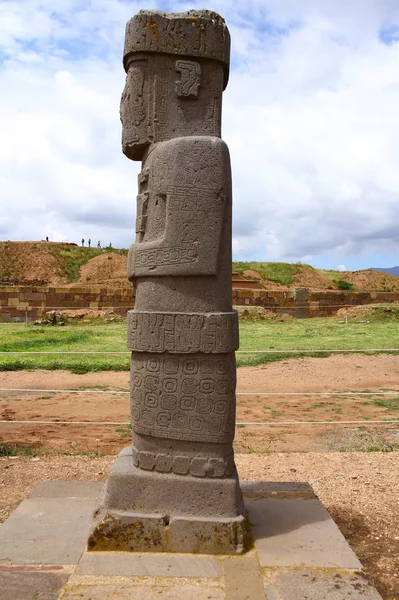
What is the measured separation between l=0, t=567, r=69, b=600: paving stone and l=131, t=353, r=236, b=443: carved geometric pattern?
0.96 m

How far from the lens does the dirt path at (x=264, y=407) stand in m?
6.83

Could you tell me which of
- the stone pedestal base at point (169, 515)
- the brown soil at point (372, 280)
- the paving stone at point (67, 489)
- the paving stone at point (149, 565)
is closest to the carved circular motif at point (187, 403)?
the stone pedestal base at point (169, 515)

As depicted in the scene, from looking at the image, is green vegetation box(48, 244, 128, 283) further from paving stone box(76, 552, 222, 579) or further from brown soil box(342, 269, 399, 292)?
paving stone box(76, 552, 222, 579)

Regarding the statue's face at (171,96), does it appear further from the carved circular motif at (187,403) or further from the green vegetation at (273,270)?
the green vegetation at (273,270)

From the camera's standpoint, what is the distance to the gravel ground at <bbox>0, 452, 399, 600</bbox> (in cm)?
395

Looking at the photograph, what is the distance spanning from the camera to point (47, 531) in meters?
3.54

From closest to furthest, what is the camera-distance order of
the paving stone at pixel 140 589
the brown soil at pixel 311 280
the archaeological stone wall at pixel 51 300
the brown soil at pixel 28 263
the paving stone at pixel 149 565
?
the paving stone at pixel 140 589
the paving stone at pixel 149 565
the archaeological stone wall at pixel 51 300
the brown soil at pixel 311 280
the brown soil at pixel 28 263

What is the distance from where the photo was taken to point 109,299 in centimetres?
2302

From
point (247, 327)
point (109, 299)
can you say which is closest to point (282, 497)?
point (247, 327)

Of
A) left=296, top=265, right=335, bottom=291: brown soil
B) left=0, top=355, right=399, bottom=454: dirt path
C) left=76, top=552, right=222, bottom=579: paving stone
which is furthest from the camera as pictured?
left=296, top=265, right=335, bottom=291: brown soil

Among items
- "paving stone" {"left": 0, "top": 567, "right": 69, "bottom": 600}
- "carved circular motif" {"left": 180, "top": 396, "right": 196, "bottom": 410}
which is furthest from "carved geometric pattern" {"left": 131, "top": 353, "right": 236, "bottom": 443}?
"paving stone" {"left": 0, "top": 567, "right": 69, "bottom": 600}

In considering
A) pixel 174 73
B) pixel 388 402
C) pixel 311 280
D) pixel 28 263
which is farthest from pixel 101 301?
pixel 174 73

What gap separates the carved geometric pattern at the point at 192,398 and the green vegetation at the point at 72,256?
33.0 m

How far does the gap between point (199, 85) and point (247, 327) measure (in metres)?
15.5
